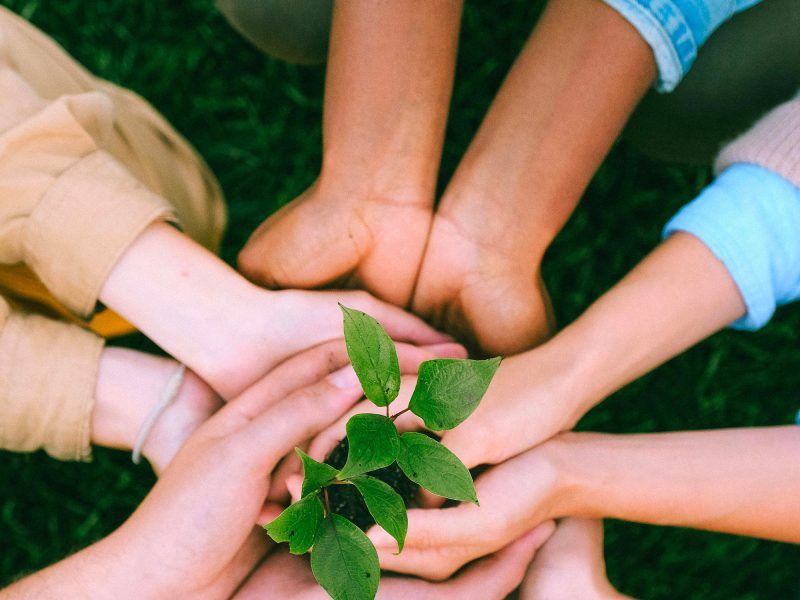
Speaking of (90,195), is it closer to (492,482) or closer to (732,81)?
(492,482)

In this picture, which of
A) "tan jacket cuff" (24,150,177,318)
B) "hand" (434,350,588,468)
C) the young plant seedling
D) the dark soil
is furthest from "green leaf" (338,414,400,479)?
"tan jacket cuff" (24,150,177,318)

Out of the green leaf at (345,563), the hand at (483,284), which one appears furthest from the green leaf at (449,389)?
the hand at (483,284)

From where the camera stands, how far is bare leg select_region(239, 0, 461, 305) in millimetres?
993

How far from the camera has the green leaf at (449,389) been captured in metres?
0.56

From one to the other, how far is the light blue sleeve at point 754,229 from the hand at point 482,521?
39 centimetres

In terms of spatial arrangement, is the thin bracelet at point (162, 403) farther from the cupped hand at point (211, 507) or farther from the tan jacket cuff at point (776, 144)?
the tan jacket cuff at point (776, 144)

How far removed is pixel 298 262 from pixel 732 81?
80cm

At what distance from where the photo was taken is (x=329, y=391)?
3.09 ft

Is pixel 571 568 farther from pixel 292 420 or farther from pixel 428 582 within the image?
pixel 292 420

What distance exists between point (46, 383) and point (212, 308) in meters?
0.28

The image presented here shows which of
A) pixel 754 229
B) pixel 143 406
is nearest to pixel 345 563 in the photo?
pixel 143 406

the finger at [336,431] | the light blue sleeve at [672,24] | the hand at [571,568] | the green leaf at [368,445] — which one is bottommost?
the hand at [571,568]

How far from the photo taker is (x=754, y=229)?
960mm

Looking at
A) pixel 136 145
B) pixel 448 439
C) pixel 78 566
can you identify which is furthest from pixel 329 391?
pixel 136 145
